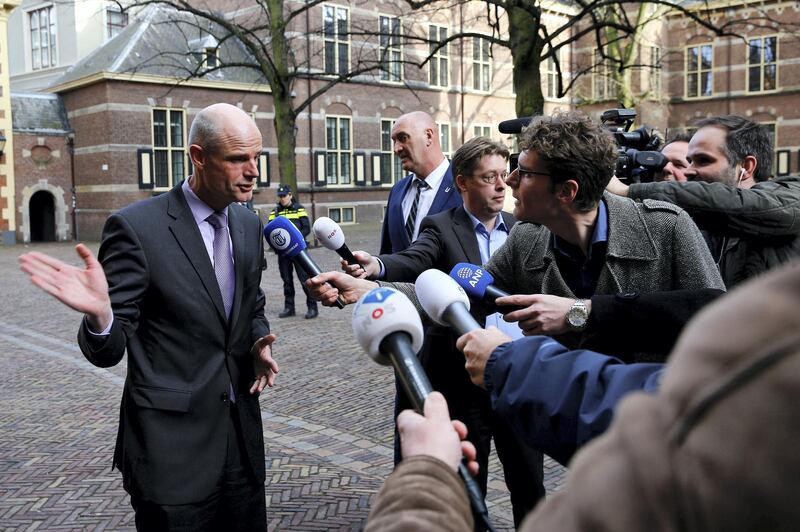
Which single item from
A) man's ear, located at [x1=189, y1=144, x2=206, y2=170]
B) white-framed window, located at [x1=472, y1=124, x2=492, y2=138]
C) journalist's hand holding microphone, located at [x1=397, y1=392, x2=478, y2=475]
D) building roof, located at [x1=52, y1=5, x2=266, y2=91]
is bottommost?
journalist's hand holding microphone, located at [x1=397, y1=392, x2=478, y2=475]

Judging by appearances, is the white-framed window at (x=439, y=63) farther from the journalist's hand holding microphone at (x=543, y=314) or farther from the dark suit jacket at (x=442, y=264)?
the journalist's hand holding microphone at (x=543, y=314)

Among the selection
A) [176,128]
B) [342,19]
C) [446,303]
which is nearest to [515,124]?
[446,303]

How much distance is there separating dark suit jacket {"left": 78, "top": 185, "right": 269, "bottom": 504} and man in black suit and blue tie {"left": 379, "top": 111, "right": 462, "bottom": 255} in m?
1.55

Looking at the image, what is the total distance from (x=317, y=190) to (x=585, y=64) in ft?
54.9

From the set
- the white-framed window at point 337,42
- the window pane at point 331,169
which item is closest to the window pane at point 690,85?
the white-framed window at point 337,42

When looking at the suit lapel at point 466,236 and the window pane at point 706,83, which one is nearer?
the suit lapel at point 466,236

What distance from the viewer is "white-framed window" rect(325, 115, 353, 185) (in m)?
29.0

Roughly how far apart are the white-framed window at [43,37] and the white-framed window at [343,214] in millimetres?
12385

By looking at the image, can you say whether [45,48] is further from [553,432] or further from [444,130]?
[553,432]

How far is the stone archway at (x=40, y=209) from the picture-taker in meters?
24.4

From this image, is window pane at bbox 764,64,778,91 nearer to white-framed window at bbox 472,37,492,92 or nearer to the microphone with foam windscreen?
white-framed window at bbox 472,37,492,92

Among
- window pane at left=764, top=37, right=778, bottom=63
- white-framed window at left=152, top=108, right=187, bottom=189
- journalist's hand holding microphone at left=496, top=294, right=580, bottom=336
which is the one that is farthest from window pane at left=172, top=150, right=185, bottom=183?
window pane at left=764, top=37, right=778, bottom=63

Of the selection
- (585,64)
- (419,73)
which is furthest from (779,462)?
(585,64)

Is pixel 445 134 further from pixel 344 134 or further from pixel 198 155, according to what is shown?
pixel 198 155
